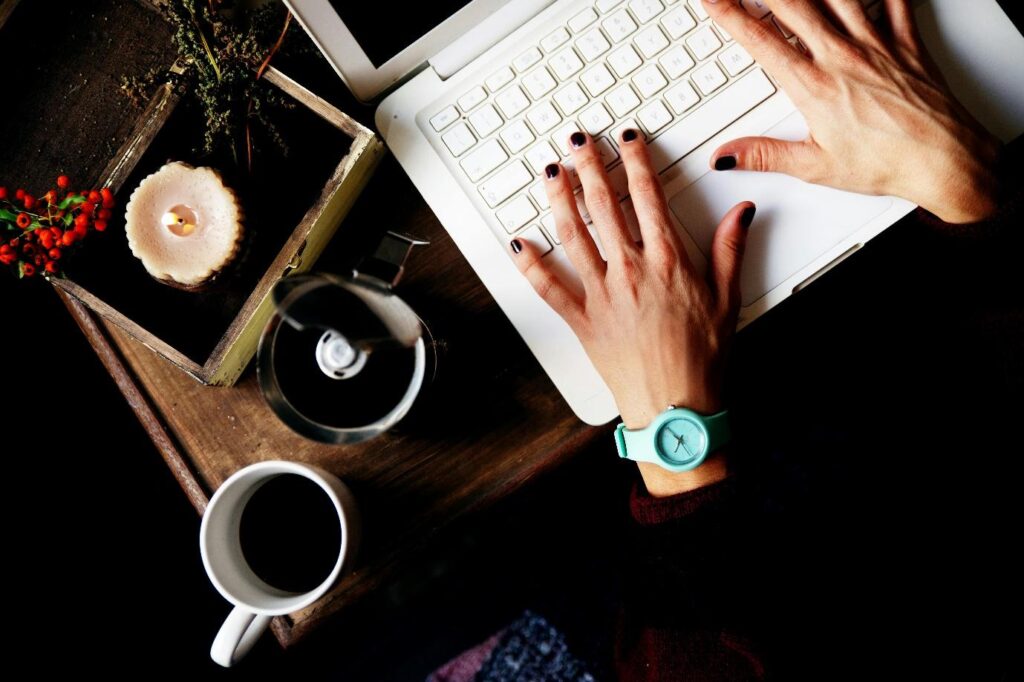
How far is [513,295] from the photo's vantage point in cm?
65

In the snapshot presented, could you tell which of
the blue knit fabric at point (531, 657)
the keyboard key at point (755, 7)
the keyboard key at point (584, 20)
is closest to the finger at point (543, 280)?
the keyboard key at point (584, 20)

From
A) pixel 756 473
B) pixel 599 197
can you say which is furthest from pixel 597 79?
pixel 756 473

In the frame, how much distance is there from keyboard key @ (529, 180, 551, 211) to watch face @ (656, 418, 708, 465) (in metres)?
0.25

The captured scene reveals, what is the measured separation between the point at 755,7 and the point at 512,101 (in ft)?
0.90

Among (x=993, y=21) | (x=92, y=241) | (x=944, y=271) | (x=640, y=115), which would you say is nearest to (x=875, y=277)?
(x=944, y=271)

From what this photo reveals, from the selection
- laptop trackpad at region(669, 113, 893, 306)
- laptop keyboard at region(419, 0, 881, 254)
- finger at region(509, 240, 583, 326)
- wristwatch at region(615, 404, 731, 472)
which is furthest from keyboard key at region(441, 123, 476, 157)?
wristwatch at region(615, 404, 731, 472)

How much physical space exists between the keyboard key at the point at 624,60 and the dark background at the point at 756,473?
0.83 feet

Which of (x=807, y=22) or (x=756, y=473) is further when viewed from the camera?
(x=756, y=473)

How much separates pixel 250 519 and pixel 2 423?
2.88ft

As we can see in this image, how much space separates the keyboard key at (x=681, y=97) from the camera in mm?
628

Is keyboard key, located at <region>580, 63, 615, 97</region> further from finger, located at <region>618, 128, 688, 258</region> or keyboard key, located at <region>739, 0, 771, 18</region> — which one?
keyboard key, located at <region>739, 0, 771, 18</region>

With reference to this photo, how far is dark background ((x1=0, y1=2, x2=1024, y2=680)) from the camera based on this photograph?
0.86 meters

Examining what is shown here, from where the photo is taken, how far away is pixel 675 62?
2.07ft

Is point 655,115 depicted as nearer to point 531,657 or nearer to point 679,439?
point 679,439
